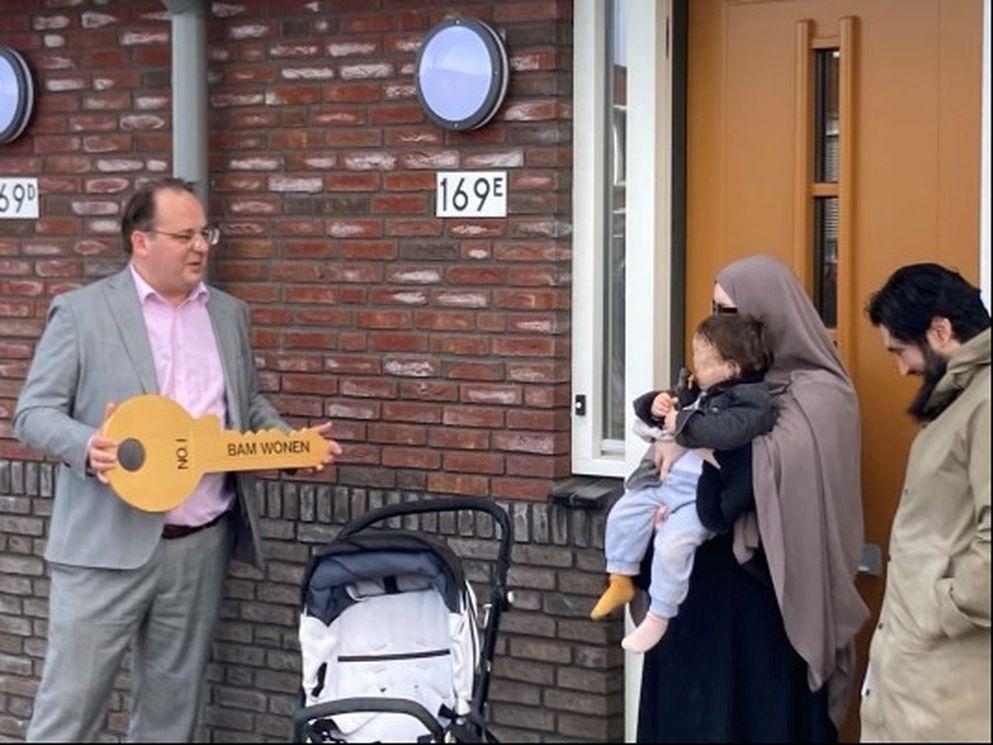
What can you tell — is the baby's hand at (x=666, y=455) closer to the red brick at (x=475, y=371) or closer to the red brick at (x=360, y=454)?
the red brick at (x=475, y=371)

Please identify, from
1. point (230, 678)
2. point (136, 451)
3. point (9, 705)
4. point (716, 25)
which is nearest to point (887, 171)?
point (716, 25)

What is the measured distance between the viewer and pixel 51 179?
283 inches

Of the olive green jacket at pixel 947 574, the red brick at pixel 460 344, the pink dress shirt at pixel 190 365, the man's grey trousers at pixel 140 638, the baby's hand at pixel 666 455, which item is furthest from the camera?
the red brick at pixel 460 344

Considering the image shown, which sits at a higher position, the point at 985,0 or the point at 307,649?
the point at 985,0

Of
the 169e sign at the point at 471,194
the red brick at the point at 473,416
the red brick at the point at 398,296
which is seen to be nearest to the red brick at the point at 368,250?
the red brick at the point at 398,296

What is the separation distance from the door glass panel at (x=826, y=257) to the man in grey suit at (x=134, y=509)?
5.04ft

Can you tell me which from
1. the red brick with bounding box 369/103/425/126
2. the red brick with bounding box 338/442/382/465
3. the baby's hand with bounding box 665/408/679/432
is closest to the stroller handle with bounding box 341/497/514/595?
the baby's hand with bounding box 665/408/679/432

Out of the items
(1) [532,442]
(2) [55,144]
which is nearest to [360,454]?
(1) [532,442]

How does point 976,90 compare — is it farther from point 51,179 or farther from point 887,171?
point 51,179

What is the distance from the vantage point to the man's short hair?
5062mm

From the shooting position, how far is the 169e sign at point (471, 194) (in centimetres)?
630

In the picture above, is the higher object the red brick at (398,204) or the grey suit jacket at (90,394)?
the red brick at (398,204)

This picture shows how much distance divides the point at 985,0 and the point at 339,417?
97.5 inches

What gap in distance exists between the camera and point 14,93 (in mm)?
7184
